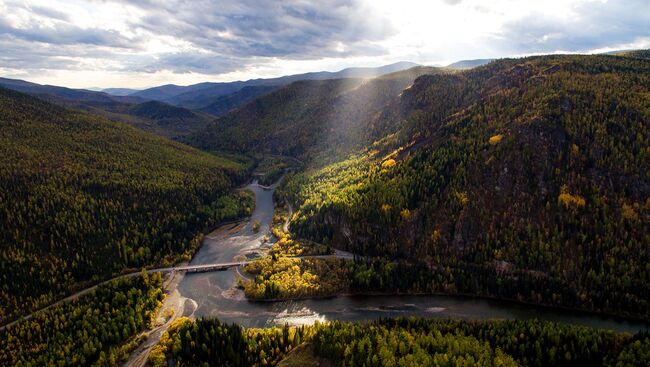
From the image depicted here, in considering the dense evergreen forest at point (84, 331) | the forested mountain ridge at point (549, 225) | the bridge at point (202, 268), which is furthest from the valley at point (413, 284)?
the bridge at point (202, 268)

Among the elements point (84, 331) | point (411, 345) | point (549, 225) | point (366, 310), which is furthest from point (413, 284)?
point (84, 331)

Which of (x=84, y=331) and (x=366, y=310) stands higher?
(x=84, y=331)

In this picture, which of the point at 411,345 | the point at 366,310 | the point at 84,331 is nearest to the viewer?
the point at 411,345

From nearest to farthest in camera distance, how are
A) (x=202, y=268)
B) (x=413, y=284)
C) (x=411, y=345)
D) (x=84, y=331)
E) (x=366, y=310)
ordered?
(x=411, y=345)
(x=84, y=331)
(x=366, y=310)
(x=413, y=284)
(x=202, y=268)

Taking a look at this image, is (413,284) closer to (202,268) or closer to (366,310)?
(366,310)

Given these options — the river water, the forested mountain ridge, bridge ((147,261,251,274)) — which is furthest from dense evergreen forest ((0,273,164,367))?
the forested mountain ridge

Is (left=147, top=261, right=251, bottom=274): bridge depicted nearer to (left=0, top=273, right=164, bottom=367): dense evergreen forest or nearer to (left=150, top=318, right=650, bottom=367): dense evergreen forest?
(left=0, top=273, right=164, bottom=367): dense evergreen forest

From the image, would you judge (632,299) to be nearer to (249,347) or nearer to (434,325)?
(434,325)
